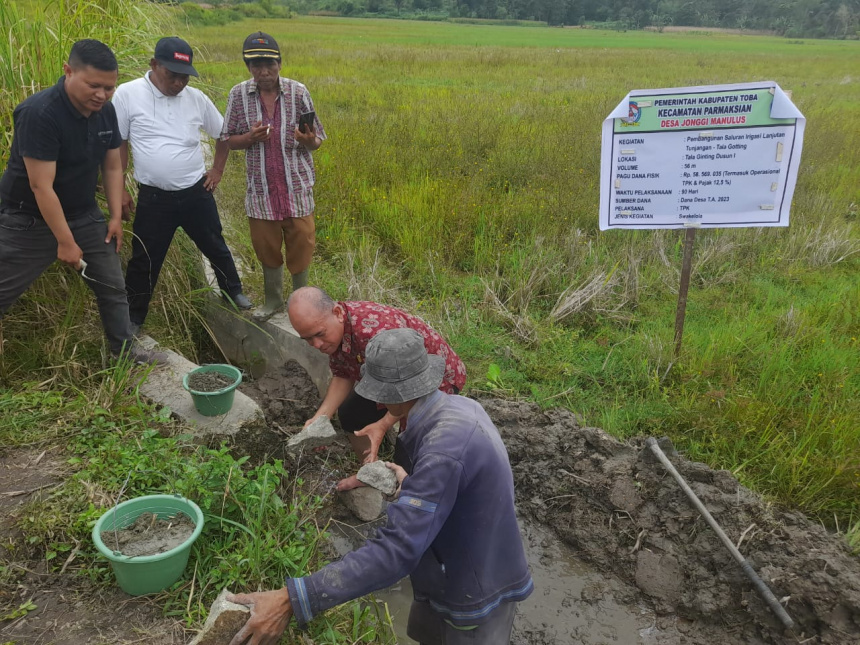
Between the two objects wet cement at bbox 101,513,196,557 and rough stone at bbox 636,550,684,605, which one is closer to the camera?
wet cement at bbox 101,513,196,557

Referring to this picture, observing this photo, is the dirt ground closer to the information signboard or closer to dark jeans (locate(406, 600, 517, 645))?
dark jeans (locate(406, 600, 517, 645))

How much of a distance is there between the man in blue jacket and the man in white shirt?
2.36 meters

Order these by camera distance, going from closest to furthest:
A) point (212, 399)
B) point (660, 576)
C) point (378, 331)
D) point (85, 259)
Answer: point (378, 331)
point (660, 576)
point (212, 399)
point (85, 259)

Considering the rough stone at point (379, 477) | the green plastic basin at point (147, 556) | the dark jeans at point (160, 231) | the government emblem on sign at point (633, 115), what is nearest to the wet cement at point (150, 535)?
the green plastic basin at point (147, 556)

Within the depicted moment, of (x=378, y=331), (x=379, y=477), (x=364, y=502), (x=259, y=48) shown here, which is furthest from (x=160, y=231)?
(x=379, y=477)

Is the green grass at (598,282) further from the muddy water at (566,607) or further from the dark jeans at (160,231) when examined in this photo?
the muddy water at (566,607)

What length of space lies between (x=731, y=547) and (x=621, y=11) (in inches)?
2885

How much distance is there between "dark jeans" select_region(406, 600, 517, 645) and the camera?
2148 millimetres

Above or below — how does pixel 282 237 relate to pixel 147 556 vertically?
above

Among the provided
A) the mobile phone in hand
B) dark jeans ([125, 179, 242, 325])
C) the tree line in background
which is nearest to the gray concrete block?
dark jeans ([125, 179, 242, 325])

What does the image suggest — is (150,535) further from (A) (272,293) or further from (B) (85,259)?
(A) (272,293)

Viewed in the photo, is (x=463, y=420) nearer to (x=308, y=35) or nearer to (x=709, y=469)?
(x=709, y=469)

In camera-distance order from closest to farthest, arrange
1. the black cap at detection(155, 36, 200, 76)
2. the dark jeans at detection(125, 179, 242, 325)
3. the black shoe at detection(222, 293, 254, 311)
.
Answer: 1. the black cap at detection(155, 36, 200, 76)
2. the dark jeans at detection(125, 179, 242, 325)
3. the black shoe at detection(222, 293, 254, 311)

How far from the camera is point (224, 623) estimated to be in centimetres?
185
